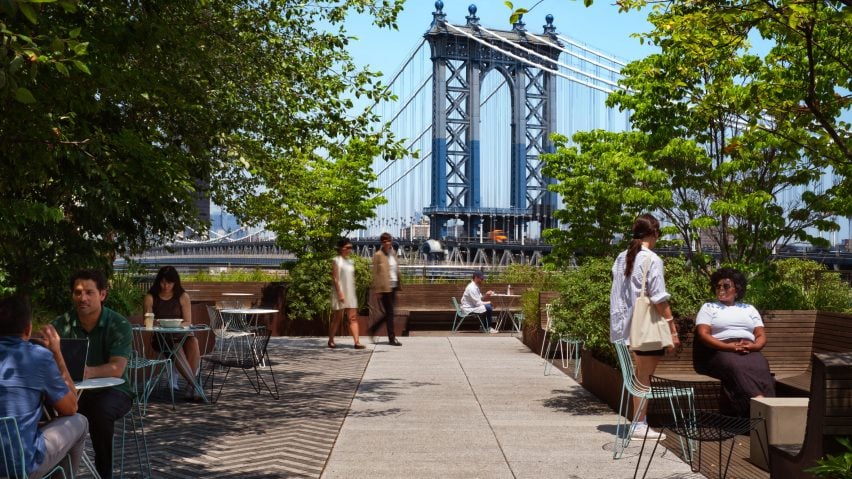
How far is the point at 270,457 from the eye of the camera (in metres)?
6.23

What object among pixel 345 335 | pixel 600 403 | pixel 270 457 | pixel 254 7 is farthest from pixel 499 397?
pixel 345 335

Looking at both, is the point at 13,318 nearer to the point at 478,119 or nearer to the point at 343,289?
the point at 343,289

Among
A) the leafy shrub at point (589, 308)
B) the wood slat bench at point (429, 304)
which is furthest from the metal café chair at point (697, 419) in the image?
the wood slat bench at point (429, 304)

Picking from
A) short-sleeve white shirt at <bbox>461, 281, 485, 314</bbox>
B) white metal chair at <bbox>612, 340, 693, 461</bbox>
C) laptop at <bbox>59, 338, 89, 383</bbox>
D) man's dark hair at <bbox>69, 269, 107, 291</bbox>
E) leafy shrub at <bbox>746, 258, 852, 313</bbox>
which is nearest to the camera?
laptop at <bbox>59, 338, 89, 383</bbox>

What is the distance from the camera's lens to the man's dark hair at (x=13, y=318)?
4.09 meters

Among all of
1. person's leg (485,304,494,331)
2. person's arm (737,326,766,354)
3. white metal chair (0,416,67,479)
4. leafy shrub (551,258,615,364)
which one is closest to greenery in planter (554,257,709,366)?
leafy shrub (551,258,615,364)

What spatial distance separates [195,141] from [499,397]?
12.9ft

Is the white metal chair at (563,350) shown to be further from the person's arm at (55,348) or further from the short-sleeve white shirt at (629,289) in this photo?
the person's arm at (55,348)

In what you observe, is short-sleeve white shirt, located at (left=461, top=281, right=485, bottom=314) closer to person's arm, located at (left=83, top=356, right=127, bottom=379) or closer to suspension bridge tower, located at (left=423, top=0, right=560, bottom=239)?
person's arm, located at (left=83, top=356, right=127, bottom=379)

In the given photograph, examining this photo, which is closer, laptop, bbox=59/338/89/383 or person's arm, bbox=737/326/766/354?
laptop, bbox=59/338/89/383

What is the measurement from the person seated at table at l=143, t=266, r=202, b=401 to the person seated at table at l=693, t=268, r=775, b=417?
4103 millimetres

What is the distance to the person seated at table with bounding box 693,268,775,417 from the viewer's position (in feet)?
21.6

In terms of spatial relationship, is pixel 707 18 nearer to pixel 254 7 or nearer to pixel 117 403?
pixel 117 403

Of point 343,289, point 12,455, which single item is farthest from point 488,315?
point 12,455
